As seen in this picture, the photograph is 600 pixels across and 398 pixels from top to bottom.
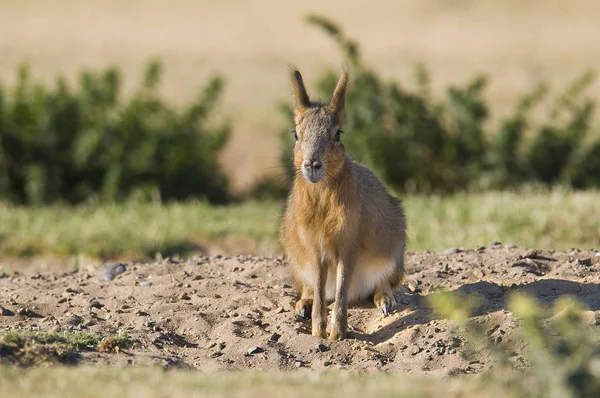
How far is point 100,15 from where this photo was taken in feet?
125

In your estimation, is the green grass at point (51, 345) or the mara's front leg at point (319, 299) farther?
the mara's front leg at point (319, 299)

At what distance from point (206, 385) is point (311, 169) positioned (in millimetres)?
1956

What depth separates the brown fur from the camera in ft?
20.8

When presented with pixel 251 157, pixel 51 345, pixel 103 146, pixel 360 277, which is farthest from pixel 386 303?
pixel 251 157

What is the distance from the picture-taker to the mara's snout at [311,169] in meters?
6.13

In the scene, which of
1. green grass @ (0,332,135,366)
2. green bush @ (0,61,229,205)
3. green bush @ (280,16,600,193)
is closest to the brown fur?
green grass @ (0,332,135,366)

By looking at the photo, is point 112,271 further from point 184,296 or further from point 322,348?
point 322,348

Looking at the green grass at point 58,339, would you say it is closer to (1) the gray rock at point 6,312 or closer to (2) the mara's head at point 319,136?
(1) the gray rock at point 6,312

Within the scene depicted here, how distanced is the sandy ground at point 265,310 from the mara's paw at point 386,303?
0.05 m

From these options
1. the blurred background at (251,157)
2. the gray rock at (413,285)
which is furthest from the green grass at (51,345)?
the gray rock at (413,285)

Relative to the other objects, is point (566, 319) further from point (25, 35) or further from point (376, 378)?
point (25, 35)

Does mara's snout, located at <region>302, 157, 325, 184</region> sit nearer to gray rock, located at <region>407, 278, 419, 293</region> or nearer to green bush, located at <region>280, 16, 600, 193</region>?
gray rock, located at <region>407, 278, 419, 293</region>

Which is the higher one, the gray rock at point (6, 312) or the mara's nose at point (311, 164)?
the mara's nose at point (311, 164)

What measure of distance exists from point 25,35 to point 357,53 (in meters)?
21.4
